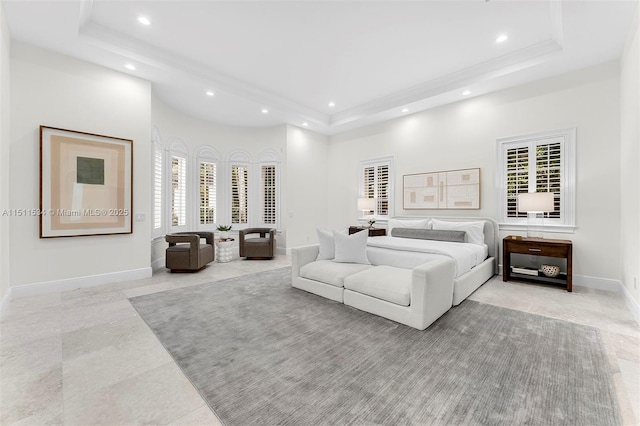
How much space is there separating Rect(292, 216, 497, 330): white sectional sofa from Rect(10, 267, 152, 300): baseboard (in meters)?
2.74

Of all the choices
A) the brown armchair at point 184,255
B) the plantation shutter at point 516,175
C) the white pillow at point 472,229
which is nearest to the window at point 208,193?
the brown armchair at point 184,255

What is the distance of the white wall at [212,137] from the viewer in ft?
18.8

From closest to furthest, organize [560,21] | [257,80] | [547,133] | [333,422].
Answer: [333,422] < [560,21] < [547,133] < [257,80]

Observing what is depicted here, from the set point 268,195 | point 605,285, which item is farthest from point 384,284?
point 268,195

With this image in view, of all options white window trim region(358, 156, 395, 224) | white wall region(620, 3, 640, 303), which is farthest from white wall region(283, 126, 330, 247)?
white wall region(620, 3, 640, 303)

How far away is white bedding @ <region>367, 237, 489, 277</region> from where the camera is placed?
356 centimetres

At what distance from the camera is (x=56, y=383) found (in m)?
1.84

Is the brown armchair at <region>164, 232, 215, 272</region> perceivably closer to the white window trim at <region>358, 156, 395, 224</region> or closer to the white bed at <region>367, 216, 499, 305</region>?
the white bed at <region>367, 216, 499, 305</region>

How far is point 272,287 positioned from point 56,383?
2489mm

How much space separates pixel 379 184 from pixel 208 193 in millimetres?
4335

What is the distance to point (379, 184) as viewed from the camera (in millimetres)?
6762

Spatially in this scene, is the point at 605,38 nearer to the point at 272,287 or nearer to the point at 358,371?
the point at 358,371

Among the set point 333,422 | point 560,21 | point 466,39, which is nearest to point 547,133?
point 560,21

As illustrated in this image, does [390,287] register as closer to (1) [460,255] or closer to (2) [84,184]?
(1) [460,255]
